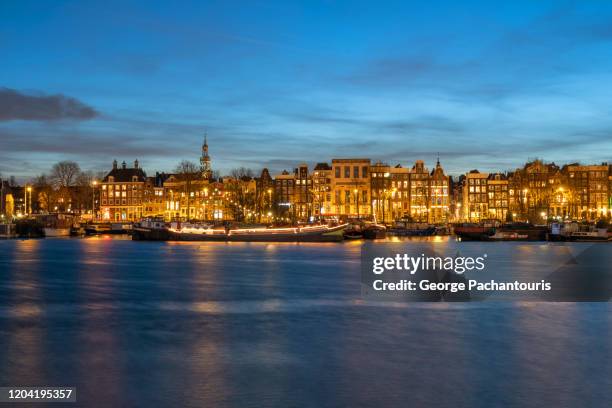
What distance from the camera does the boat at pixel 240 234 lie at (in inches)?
3120

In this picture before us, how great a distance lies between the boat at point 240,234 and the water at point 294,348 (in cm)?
4860

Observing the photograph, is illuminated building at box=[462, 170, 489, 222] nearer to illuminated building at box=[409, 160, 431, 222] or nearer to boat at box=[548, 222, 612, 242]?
illuminated building at box=[409, 160, 431, 222]

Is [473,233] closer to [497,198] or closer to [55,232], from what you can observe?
[55,232]

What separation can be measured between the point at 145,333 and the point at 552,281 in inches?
812

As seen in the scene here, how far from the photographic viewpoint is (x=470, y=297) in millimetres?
26234

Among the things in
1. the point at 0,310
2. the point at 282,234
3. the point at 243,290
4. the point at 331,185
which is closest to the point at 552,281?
the point at 243,290

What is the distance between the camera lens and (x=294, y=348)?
17.3 metres

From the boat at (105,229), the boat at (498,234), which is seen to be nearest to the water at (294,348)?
the boat at (498,234)

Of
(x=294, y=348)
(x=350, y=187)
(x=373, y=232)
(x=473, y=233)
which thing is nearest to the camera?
(x=294, y=348)

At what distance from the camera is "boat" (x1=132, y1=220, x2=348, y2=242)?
260 feet

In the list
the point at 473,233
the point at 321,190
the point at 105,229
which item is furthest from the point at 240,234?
the point at 321,190

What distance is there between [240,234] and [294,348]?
6401 centimetres

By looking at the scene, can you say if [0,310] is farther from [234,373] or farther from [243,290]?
[234,373]

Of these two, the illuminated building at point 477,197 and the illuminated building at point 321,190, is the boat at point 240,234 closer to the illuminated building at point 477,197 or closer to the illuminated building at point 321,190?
the illuminated building at point 321,190
